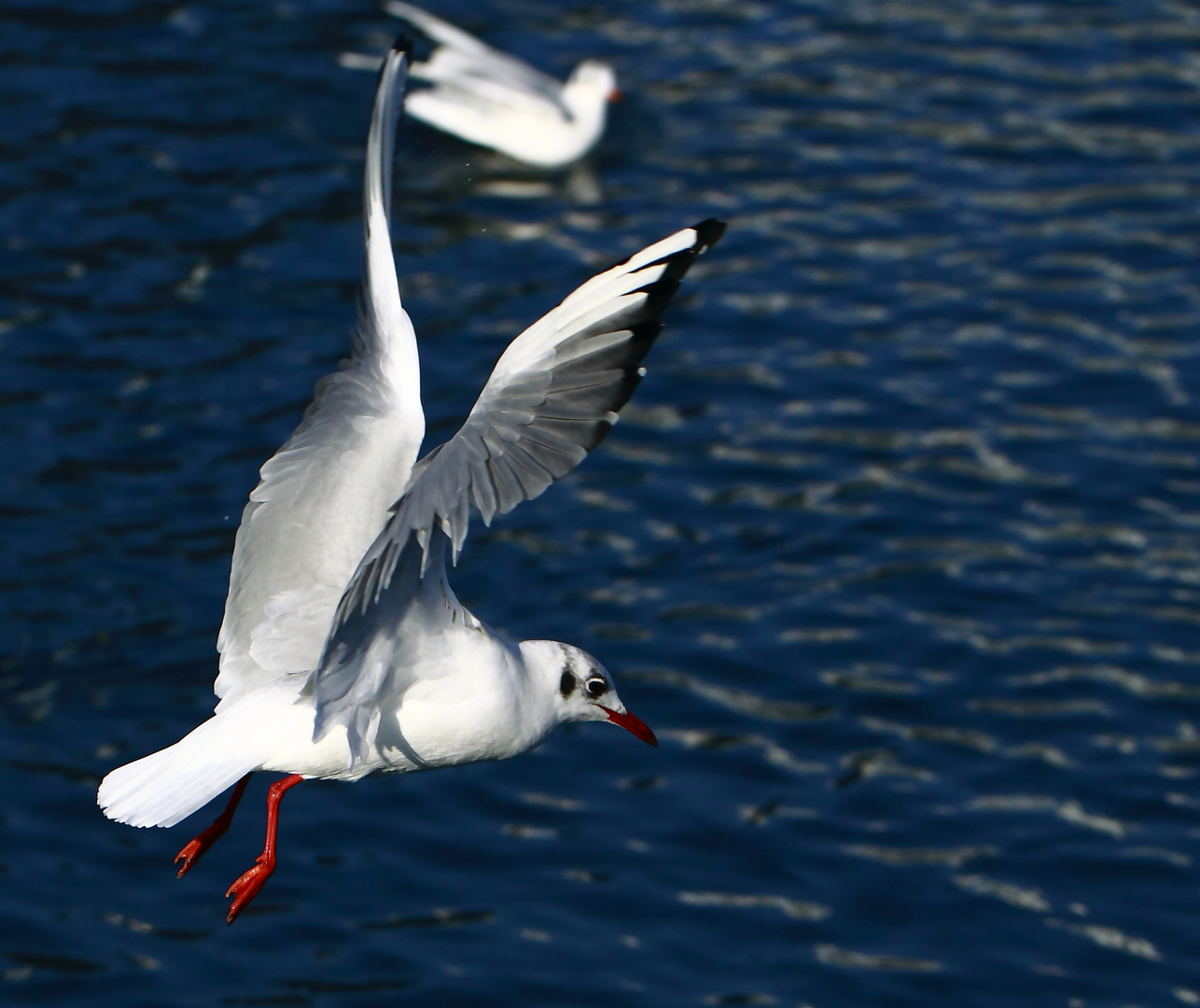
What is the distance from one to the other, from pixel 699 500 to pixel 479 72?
4.91 meters

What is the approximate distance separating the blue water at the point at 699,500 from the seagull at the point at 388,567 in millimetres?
2274

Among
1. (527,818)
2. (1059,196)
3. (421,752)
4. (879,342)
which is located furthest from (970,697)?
(1059,196)

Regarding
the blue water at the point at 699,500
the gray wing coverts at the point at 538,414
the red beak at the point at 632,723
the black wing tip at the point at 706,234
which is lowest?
the blue water at the point at 699,500

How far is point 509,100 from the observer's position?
14719 millimetres

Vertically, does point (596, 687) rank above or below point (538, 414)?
below

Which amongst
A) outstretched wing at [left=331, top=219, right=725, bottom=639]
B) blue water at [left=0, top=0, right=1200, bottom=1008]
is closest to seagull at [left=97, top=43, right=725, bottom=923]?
outstretched wing at [left=331, top=219, right=725, bottom=639]

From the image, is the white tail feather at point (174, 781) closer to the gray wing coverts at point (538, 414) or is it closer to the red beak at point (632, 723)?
the gray wing coverts at point (538, 414)

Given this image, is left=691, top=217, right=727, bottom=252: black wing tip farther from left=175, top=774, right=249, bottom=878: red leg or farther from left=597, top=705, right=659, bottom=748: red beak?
left=175, top=774, right=249, bottom=878: red leg

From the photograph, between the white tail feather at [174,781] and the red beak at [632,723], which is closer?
the white tail feather at [174,781]

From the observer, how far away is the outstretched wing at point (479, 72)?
577 inches

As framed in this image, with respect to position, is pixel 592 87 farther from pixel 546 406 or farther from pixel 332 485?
pixel 546 406

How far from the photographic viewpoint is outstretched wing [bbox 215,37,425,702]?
6.88 metres

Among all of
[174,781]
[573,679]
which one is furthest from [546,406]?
[174,781]

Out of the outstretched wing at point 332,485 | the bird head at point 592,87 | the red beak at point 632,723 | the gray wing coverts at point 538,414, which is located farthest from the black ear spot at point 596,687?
the bird head at point 592,87
